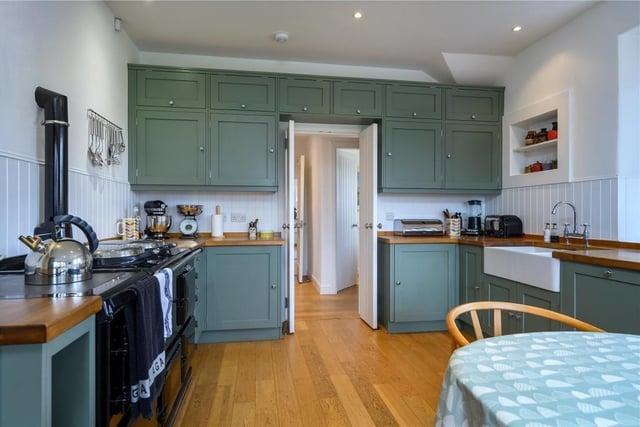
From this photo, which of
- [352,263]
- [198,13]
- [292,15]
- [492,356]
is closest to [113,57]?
[198,13]

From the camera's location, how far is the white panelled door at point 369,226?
340 cm

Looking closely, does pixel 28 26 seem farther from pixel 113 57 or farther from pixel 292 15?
pixel 292 15

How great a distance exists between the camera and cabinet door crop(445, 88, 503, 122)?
3.59m

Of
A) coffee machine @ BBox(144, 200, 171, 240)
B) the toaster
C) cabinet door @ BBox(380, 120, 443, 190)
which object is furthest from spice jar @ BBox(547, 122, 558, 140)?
coffee machine @ BBox(144, 200, 171, 240)

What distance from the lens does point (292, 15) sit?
2.77 metres

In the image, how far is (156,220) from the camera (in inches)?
123

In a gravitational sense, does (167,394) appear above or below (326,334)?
above

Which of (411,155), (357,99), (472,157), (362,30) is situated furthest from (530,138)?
(362,30)

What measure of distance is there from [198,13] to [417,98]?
206 cm

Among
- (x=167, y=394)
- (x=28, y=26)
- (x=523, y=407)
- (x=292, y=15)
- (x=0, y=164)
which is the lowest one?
(x=167, y=394)

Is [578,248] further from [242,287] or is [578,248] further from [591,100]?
[242,287]

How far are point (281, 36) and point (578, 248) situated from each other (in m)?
2.83

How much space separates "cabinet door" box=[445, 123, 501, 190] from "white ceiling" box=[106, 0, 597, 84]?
0.55 m

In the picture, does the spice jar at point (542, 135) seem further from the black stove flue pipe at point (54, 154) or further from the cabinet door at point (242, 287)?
the black stove flue pipe at point (54, 154)
